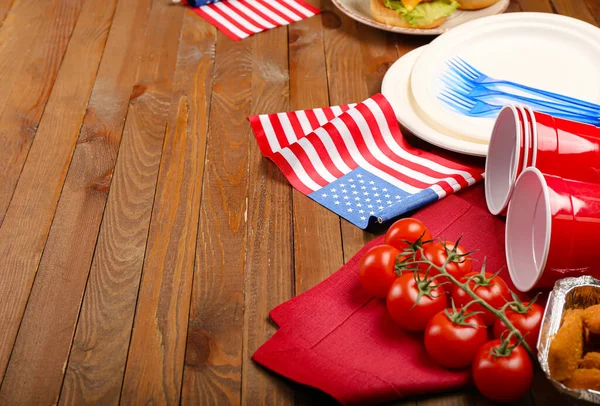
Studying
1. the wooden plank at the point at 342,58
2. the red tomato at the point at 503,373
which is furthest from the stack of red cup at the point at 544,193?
the wooden plank at the point at 342,58

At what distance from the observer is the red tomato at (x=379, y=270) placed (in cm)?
Answer: 131

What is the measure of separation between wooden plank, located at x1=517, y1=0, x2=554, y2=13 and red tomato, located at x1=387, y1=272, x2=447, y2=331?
62.5 inches

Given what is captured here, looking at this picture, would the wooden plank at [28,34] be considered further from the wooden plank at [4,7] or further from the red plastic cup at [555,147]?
the red plastic cup at [555,147]

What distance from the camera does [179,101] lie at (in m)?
2.04

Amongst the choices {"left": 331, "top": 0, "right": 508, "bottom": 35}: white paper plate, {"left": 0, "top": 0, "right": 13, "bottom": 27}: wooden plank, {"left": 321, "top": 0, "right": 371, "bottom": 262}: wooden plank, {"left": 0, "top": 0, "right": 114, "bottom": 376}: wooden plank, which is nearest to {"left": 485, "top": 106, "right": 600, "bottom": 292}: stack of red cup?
{"left": 321, "top": 0, "right": 371, "bottom": 262}: wooden plank

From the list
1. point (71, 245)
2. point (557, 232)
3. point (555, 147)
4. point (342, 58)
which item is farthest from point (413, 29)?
point (71, 245)

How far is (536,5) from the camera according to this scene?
2510 millimetres

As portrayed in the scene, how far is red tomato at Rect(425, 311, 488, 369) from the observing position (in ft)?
3.80

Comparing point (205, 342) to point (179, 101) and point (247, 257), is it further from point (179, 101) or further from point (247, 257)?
point (179, 101)

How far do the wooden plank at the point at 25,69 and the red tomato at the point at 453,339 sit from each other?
104 centimetres

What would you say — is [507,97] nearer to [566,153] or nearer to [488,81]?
[488,81]

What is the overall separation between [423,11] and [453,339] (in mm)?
1334

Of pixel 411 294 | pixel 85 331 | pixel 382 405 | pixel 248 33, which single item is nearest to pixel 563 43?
pixel 248 33

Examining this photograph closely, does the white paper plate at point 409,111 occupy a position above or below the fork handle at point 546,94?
below
